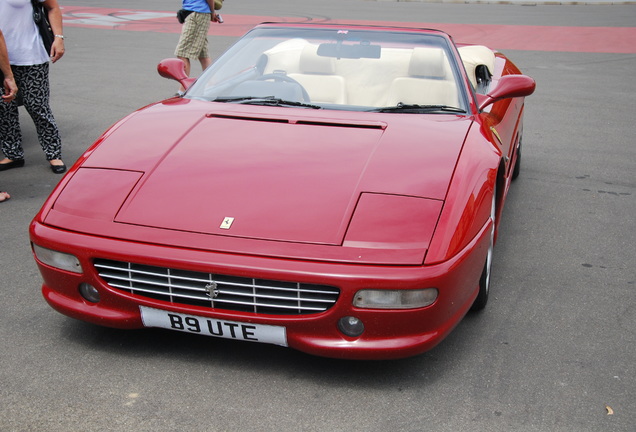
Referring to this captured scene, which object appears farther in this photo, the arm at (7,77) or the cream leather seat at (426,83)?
the arm at (7,77)

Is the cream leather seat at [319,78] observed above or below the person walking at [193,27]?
above

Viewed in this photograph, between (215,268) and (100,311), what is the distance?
23.4 inches

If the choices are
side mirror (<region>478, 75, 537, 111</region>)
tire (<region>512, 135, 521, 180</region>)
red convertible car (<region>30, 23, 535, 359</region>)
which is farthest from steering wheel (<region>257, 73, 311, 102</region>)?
tire (<region>512, 135, 521, 180</region>)

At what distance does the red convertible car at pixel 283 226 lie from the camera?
2.85 m

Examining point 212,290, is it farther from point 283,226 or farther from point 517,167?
point 517,167

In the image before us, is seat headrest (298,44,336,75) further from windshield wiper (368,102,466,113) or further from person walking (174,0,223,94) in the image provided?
person walking (174,0,223,94)

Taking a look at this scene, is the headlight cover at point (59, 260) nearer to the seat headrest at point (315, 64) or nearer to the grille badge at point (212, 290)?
the grille badge at point (212, 290)

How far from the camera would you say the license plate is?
294 cm

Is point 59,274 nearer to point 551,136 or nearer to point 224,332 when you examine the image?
point 224,332

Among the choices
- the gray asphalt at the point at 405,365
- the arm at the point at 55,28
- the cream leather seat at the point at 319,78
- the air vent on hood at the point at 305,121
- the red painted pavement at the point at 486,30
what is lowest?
the red painted pavement at the point at 486,30

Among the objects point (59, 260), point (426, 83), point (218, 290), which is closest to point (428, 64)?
point (426, 83)

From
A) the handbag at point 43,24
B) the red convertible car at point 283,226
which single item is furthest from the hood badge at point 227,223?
the handbag at point 43,24

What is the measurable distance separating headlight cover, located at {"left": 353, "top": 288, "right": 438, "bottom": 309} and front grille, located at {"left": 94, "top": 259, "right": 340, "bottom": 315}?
97 millimetres

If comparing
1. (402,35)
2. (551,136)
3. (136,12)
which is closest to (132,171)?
(402,35)
